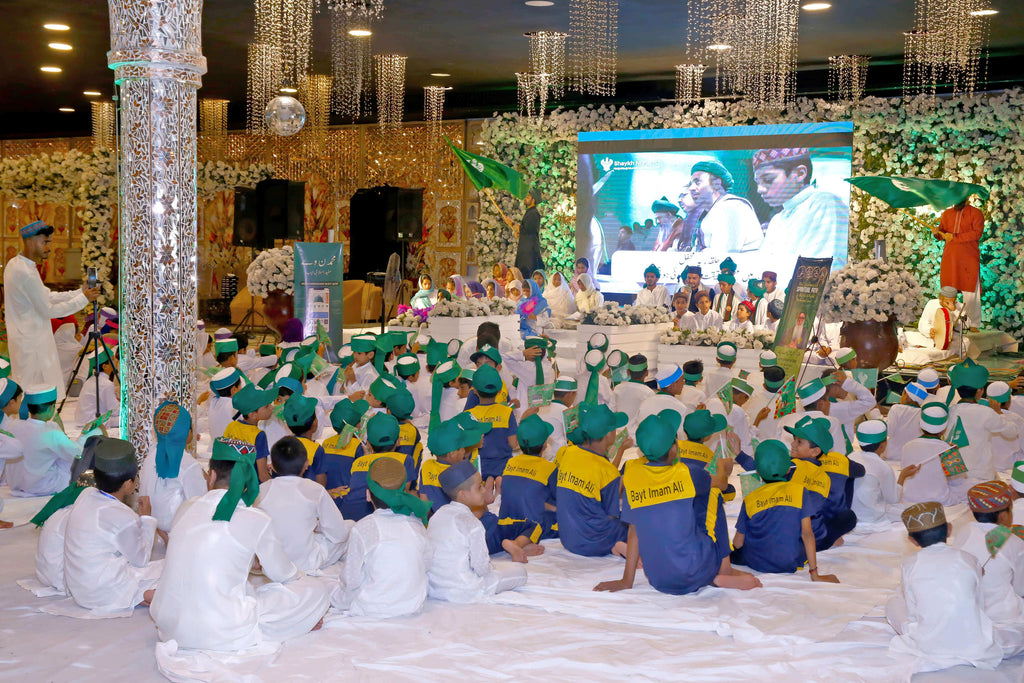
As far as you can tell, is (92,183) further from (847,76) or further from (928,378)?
(928,378)

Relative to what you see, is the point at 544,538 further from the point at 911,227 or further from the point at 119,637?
the point at 911,227

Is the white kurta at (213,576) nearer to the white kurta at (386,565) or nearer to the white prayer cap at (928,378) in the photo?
the white kurta at (386,565)

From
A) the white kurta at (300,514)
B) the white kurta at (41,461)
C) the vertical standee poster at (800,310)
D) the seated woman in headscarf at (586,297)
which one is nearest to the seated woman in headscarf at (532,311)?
the seated woman in headscarf at (586,297)

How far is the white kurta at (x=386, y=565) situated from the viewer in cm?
432

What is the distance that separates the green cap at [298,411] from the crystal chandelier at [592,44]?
640cm

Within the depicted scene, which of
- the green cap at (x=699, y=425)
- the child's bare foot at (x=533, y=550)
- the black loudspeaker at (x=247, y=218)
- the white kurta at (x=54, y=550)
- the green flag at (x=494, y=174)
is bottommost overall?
the child's bare foot at (x=533, y=550)

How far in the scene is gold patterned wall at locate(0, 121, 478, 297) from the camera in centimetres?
1841

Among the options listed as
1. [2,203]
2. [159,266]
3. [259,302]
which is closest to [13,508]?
[159,266]

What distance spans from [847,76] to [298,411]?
11.3 meters

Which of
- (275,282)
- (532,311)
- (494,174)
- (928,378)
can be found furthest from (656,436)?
(494,174)

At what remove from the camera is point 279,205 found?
→ 14938 mm

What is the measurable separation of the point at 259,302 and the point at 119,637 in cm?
1355

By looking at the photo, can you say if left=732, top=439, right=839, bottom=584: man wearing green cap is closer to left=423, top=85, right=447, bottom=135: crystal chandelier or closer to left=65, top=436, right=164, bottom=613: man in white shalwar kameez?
left=65, top=436, right=164, bottom=613: man in white shalwar kameez

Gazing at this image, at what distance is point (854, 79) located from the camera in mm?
13914
